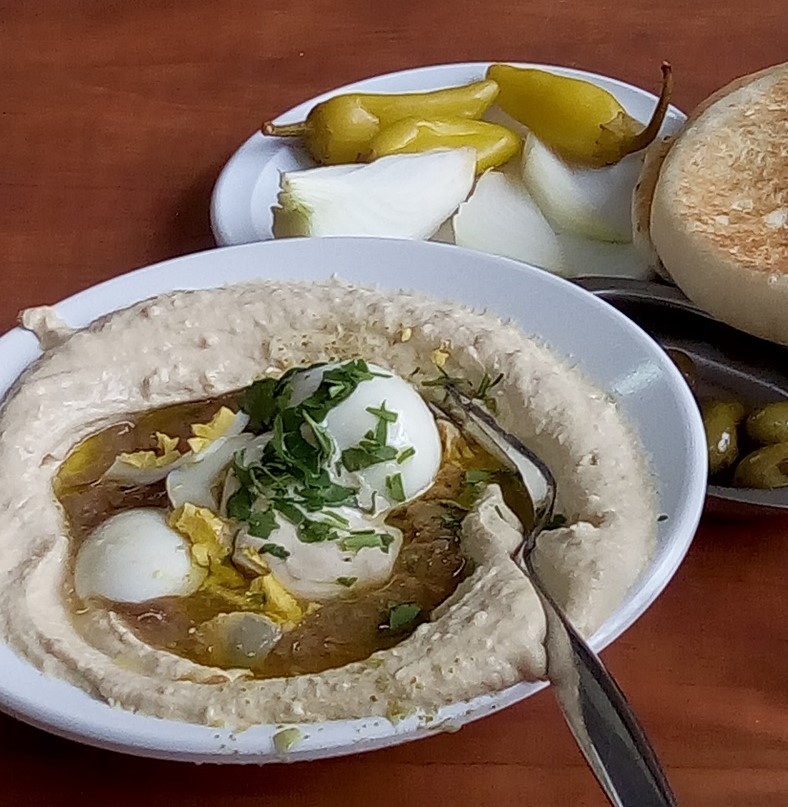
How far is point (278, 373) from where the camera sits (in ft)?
3.92

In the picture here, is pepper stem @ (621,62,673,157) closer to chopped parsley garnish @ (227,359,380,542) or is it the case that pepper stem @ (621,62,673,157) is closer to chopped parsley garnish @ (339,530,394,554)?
chopped parsley garnish @ (227,359,380,542)

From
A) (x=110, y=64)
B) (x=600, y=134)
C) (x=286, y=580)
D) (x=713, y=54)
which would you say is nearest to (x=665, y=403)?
(x=286, y=580)

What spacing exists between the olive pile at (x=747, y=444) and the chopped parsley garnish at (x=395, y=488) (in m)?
0.33

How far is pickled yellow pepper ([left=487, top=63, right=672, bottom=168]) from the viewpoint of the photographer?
156 cm

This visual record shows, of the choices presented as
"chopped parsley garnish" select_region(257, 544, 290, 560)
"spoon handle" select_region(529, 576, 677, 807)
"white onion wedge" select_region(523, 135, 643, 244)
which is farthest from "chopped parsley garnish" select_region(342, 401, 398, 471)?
"white onion wedge" select_region(523, 135, 643, 244)

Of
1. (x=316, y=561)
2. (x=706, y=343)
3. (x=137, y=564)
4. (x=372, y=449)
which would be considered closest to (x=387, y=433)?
(x=372, y=449)

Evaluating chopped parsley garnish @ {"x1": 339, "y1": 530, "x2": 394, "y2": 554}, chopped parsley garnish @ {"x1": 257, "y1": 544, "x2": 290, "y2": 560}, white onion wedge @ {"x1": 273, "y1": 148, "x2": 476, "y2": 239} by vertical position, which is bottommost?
chopped parsley garnish @ {"x1": 339, "y1": 530, "x2": 394, "y2": 554}

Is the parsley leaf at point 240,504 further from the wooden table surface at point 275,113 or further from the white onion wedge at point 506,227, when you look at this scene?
the white onion wedge at point 506,227

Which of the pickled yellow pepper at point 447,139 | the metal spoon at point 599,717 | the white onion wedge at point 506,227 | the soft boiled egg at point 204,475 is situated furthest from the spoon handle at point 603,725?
the pickled yellow pepper at point 447,139

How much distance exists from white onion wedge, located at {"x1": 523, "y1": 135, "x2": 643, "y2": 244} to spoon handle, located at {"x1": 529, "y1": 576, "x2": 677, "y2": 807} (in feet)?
2.45

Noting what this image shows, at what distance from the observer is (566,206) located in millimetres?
1516

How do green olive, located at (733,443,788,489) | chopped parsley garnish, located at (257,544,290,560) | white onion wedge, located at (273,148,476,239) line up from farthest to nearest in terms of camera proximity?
white onion wedge, located at (273,148,476,239), green olive, located at (733,443,788,489), chopped parsley garnish, located at (257,544,290,560)

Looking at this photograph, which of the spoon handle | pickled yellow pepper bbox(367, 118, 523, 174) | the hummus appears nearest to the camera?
the spoon handle

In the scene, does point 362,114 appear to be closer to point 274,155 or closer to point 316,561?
point 274,155
